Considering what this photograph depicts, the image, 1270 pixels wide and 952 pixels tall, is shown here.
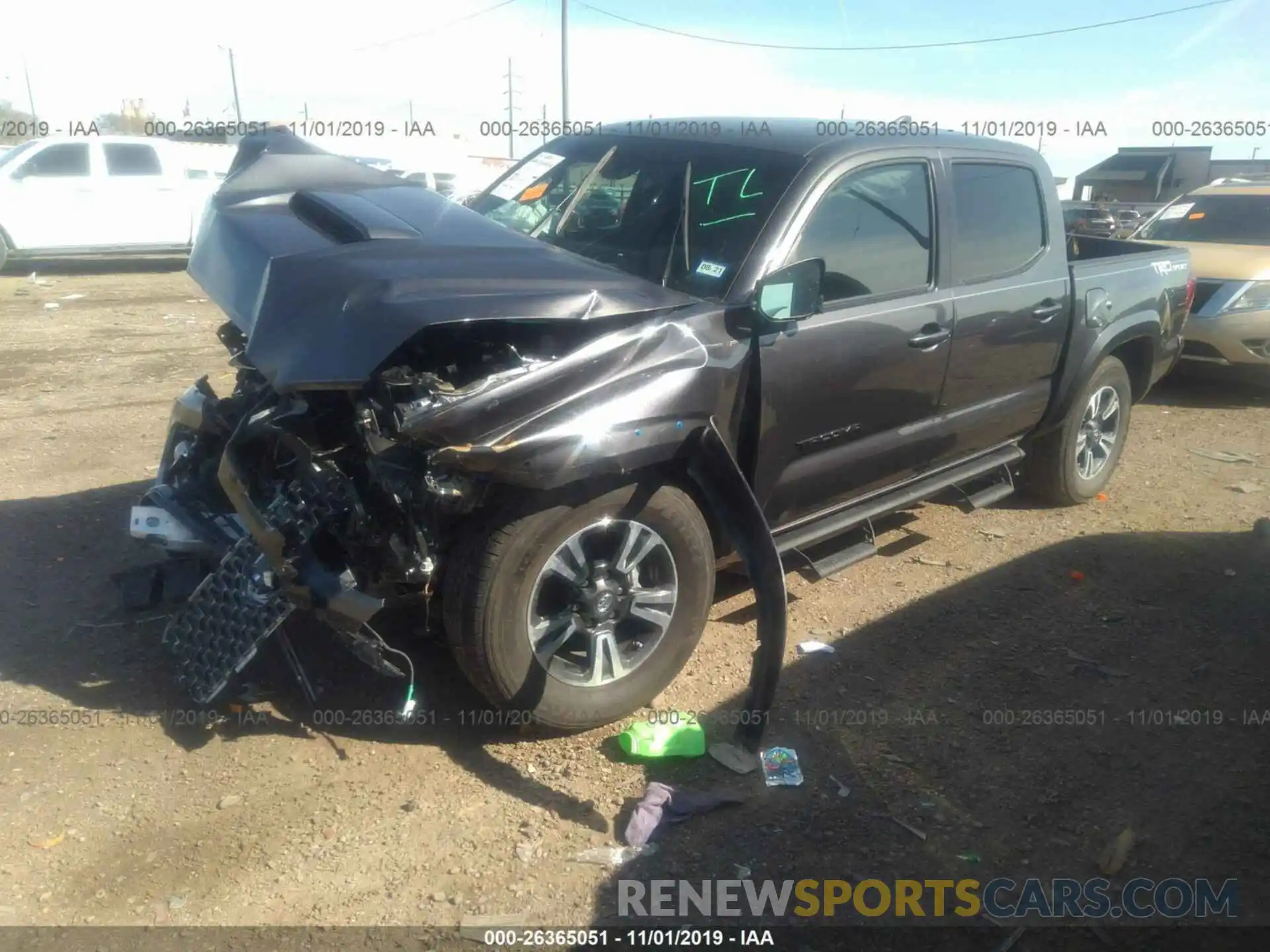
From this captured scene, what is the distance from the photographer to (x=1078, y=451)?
5578mm

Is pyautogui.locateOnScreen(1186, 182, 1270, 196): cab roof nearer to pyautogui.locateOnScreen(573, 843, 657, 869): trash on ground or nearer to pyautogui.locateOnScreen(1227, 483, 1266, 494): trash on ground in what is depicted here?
pyautogui.locateOnScreen(1227, 483, 1266, 494): trash on ground

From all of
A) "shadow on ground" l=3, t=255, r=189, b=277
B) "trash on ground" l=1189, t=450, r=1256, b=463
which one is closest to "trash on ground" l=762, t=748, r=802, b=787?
"trash on ground" l=1189, t=450, r=1256, b=463

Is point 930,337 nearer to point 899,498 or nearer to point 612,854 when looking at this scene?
point 899,498

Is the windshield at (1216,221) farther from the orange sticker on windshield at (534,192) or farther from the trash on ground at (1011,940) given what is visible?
the trash on ground at (1011,940)

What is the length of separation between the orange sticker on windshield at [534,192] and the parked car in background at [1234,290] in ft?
17.0

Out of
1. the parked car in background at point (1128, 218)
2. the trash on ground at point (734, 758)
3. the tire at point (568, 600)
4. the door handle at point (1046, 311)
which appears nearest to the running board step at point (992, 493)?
the door handle at point (1046, 311)

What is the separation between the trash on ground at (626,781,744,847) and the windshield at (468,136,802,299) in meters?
1.70

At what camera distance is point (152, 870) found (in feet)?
9.02

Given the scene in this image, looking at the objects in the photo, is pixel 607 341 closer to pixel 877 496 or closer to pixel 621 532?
pixel 621 532

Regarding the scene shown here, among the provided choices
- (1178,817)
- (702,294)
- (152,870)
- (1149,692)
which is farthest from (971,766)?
(152,870)

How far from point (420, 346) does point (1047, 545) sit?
365cm

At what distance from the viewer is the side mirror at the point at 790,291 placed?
3.25 metres

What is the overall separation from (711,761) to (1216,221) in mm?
8996

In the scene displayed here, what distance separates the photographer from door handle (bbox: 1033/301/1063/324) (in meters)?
4.67
